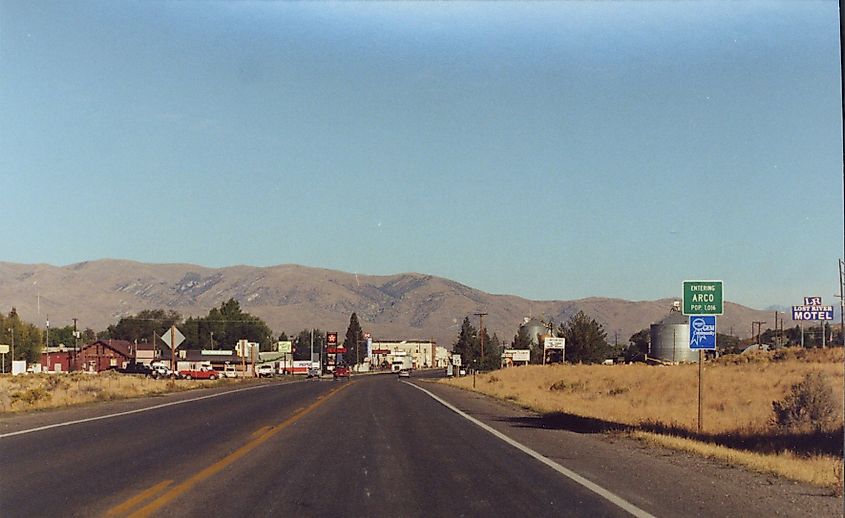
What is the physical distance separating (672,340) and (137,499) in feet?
379

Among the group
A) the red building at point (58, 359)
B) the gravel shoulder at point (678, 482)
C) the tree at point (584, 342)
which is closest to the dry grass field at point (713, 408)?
the gravel shoulder at point (678, 482)

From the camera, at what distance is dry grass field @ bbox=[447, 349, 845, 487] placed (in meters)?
18.4

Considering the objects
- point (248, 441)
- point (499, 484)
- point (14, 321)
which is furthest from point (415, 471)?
point (14, 321)

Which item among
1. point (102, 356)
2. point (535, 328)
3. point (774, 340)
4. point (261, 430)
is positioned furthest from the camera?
point (535, 328)

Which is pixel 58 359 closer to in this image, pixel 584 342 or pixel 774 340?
pixel 584 342

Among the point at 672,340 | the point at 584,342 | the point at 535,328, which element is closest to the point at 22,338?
the point at 535,328

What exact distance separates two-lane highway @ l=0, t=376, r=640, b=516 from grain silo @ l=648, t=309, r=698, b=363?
10066cm

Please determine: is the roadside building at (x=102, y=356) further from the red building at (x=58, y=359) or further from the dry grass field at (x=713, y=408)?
the dry grass field at (x=713, y=408)

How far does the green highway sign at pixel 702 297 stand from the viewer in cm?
2494

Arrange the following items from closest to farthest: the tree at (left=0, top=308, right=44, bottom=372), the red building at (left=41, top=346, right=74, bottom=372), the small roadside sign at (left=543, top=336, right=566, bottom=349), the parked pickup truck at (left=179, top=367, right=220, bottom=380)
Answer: the parked pickup truck at (left=179, top=367, right=220, bottom=380)
the small roadside sign at (left=543, top=336, right=566, bottom=349)
the tree at (left=0, top=308, right=44, bottom=372)
the red building at (left=41, top=346, right=74, bottom=372)

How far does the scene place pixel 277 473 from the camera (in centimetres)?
1374

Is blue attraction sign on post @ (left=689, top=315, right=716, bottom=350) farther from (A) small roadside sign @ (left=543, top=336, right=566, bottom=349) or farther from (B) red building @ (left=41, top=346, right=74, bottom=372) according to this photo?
(B) red building @ (left=41, top=346, right=74, bottom=372)

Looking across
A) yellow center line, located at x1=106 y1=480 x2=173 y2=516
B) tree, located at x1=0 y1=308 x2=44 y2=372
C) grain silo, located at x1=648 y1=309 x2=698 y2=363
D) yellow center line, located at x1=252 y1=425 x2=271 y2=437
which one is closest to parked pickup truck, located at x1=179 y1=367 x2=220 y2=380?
grain silo, located at x1=648 y1=309 x2=698 y2=363

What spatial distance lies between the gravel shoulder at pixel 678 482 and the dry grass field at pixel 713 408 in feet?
2.52
